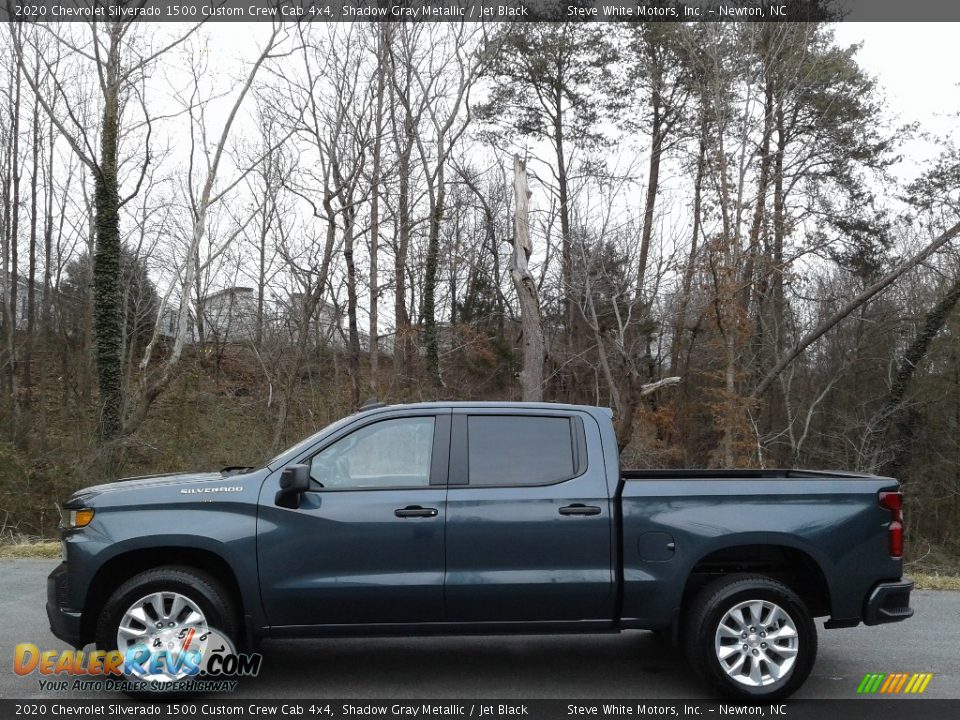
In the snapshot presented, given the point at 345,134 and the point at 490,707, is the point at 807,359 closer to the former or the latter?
the point at 345,134

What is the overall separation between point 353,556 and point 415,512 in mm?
462

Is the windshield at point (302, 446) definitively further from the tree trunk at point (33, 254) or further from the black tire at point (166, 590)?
the tree trunk at point (33, 254)

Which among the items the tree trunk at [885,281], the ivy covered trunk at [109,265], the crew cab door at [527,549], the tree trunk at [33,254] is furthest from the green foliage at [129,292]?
the crew cab door at [527,549]

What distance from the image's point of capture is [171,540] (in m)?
5.36

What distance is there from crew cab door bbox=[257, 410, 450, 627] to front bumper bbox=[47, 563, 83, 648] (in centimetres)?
113

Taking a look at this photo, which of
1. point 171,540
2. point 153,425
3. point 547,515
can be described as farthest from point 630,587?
point 153,425

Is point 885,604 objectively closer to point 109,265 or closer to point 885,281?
point 885,281

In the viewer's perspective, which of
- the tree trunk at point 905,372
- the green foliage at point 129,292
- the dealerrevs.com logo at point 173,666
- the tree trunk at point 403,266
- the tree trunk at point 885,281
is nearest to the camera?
the dealerrevs.com logo at point 173,666

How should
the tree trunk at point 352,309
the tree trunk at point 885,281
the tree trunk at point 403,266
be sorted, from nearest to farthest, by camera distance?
the tree trunk at point 885,281 < the tree trunk at point 352,309 < the tree trunk at point 403,266

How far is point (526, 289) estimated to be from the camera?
2011cm

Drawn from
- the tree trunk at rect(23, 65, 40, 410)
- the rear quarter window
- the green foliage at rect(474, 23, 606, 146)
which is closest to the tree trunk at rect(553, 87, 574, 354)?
the green foliage at rect(474, 23, 606, 146)

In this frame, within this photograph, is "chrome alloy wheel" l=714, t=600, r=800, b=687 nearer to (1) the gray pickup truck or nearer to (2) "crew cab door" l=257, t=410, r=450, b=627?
(1) the gray pickup truck

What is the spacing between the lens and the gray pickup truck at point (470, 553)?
5359 millimetres

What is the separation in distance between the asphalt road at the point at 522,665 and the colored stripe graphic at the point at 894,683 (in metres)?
0.07
